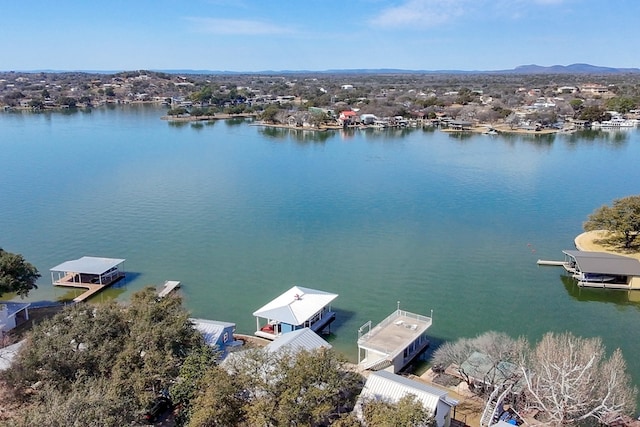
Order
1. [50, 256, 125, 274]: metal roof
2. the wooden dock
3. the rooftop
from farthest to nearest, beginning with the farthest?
[50, 256, 125, 274]: metal roof
the wooden dock
the rooftop

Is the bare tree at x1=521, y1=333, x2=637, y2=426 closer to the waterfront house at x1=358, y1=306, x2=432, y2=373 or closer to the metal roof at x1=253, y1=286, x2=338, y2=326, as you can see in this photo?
the waterfront house at x1=358, y1=306, x2=432, y2=373

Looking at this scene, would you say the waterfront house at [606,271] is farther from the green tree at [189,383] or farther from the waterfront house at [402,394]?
the green tree at [189,383]

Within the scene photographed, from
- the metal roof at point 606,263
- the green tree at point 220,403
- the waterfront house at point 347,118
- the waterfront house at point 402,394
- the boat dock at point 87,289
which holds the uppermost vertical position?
the waterfront house at point 347,118

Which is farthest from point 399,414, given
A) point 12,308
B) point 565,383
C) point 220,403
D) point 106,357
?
point 12,308

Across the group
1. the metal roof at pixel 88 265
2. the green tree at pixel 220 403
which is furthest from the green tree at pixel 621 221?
the metal roof at pixel 88 265

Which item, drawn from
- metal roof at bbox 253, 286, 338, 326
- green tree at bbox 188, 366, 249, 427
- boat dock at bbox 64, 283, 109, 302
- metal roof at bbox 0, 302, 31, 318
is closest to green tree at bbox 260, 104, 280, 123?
boat dock at bbox 64, 283, 109, 302

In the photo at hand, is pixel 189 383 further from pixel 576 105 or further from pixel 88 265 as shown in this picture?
pixel 576 105
